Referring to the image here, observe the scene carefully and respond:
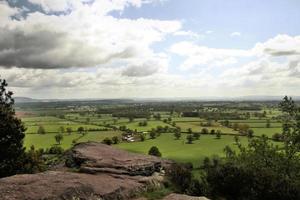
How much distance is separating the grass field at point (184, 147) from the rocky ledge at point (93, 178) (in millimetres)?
46471

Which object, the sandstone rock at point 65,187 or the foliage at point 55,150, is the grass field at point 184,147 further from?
the sandstone rock at point 65,187

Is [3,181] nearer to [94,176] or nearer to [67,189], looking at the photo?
[67,189]

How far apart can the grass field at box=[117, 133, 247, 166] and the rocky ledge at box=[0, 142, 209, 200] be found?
1830 inches

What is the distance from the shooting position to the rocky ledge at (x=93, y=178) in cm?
1655

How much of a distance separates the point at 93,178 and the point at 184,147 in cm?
7457

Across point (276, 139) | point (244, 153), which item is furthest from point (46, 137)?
point (244, 153)

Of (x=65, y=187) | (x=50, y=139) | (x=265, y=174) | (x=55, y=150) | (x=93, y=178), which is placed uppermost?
(x=65, y=187)

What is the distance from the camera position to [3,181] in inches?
675

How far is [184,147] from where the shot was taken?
305ft

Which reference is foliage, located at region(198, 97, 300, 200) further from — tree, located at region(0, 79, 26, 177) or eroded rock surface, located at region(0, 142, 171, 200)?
tree, located at region(0, 79, 26, 177)

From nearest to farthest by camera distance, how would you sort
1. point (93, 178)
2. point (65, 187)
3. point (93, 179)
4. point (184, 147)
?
point (65, 187) → point (93, 179) → point (93, 178) → point (184, 147)

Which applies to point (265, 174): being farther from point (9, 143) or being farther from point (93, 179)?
point (9, 143)

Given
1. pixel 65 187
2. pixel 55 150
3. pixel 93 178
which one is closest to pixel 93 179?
pixel 93 178

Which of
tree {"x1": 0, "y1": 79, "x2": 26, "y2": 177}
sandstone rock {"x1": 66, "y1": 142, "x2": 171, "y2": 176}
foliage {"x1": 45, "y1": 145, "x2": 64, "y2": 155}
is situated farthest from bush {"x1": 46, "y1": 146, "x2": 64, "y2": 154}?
sandstone rock {"x1": 66, "y1": 142, "x2": 171, "y2": 176}
